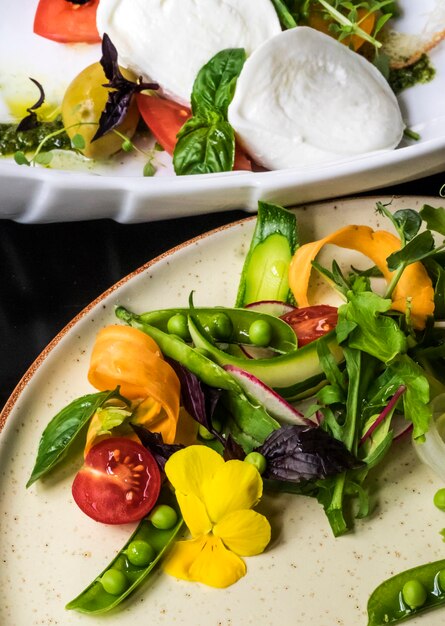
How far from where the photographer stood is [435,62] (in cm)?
180

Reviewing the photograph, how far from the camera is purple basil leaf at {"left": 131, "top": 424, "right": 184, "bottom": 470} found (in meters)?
1.23

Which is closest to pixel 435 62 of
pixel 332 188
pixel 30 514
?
pixel 332 188

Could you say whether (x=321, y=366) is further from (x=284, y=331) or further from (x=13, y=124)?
(x=13, y=124)

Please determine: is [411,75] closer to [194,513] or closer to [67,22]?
[67,22]

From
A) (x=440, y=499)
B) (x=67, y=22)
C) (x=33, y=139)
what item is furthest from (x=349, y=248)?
(x=67, y=22)

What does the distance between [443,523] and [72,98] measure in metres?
0.98

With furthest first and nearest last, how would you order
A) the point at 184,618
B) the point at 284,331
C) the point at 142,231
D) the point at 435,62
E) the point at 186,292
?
the point at 435,62 < the point at 142,231 < the point at 186,292 < the point at 284,331 < the point at 184,618

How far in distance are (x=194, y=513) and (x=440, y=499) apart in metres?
0.34

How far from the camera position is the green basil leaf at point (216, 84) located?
62.8 inches

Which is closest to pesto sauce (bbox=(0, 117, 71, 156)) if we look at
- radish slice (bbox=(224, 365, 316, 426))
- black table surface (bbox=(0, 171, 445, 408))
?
black table surface (bbox=(0, 171, 445, 408))

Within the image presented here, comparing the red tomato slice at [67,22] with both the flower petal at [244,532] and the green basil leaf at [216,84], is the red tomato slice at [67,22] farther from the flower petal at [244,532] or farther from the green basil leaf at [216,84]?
the flower petal at [244,532]

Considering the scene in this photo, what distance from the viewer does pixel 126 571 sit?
3.93 feet

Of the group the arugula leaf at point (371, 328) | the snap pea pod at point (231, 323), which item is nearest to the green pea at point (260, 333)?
the snap pea pod at point (231, 323)

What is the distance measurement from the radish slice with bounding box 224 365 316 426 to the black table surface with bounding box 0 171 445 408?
1.48 ft
